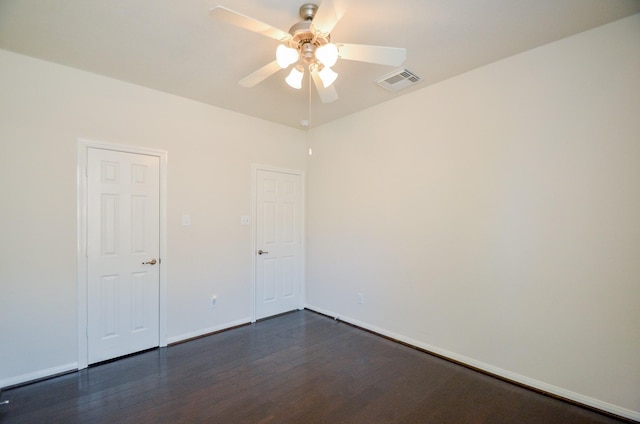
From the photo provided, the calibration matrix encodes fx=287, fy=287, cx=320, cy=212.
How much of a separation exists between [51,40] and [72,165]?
3.28 feet

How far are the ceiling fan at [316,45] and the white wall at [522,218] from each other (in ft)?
4.67

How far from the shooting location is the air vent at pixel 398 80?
8.85ft

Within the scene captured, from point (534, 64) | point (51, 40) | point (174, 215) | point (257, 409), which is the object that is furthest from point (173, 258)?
point (534, 64)

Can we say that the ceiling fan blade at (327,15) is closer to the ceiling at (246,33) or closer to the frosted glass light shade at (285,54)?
the frosted glass light shade at (285,54)

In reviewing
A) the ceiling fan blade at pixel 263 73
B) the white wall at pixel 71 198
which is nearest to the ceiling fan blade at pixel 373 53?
the ceiling fan blade at pixel 263 73

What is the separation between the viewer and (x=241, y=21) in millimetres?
1530

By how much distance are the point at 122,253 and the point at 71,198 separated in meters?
0.66

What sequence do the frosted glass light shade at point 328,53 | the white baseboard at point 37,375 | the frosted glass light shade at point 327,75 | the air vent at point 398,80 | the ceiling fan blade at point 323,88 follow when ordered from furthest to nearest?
the air vent at point 398,80
the white baseboard at point 37,375
the ceiling fan blade at point 323,88
the frosted glass light shade at point 327,75
the frosted glass light shade at point 328,53

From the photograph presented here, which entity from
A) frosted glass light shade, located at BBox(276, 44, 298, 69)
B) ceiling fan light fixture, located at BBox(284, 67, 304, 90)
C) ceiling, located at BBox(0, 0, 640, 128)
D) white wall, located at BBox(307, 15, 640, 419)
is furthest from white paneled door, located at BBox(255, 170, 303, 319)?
frosted glass light shade, located at BBox(276, 44, 298, 69)

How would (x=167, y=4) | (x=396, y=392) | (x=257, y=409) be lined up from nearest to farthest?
→ 1. (x=167, y=4)
2. (x=257, y=409)
3. (x=396, y=392)

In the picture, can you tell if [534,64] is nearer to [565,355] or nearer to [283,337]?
[565,355]

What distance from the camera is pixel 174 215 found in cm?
319

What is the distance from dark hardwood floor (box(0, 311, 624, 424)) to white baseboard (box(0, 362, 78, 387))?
0.21 ft

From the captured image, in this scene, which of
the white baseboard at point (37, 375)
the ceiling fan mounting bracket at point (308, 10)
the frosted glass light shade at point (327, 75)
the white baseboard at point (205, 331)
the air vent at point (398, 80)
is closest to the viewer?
the ceiling fan mounting bracket at point (308, 10)
